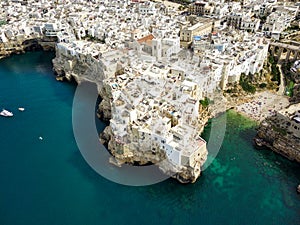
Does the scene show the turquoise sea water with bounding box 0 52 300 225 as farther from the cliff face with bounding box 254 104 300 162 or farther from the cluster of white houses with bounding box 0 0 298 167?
the cluster of white houses with bounding box 0 0 298 167

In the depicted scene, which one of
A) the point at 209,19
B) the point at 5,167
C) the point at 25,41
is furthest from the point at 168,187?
the point at 25,41

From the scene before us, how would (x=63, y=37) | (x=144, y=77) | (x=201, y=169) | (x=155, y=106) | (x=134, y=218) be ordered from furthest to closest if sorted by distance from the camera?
(x=63, y=37), (x=144, y=77), (x=155, y=106), (x=201, y=169), (x=134, y=218)

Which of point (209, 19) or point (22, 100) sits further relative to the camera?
point (209, 19)

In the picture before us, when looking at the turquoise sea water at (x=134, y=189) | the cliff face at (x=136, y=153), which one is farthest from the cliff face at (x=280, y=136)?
the cliff face at (x=136, y=153)

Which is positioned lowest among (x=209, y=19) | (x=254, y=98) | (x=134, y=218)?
(x=134, y=218)

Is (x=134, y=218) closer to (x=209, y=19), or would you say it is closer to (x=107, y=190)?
(x=107, y=190)

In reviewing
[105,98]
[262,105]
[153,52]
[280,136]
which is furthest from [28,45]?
[280,136]

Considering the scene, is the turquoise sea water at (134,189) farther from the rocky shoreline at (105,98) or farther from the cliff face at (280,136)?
the rocky shoreline at (105,98)
